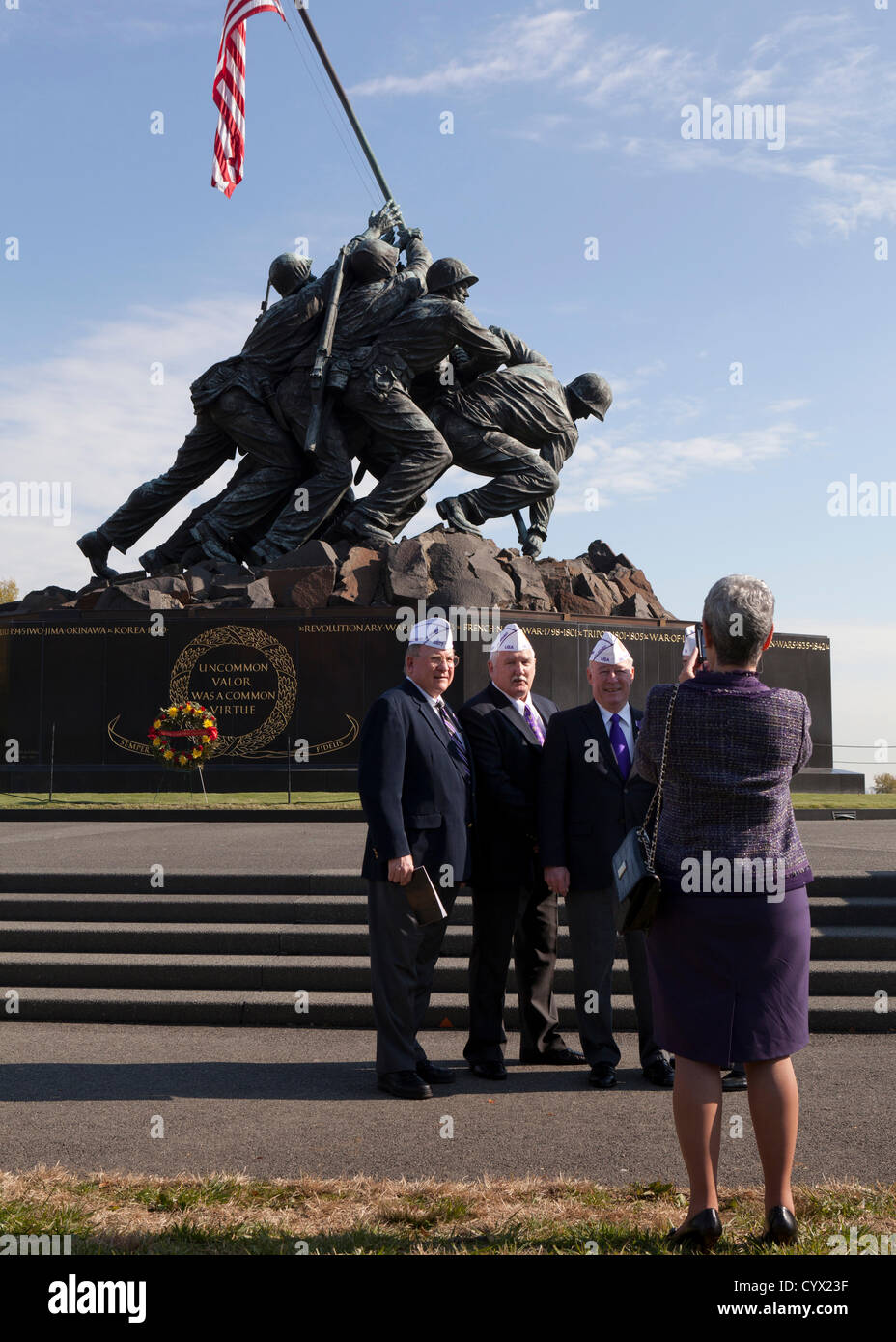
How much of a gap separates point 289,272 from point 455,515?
18.0 feet

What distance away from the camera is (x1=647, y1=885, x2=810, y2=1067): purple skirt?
296 cm

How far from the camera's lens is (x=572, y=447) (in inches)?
886

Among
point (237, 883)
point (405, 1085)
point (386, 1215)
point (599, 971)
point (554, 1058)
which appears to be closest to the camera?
point (386, 1215)

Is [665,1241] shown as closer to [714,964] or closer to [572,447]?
[714,964]

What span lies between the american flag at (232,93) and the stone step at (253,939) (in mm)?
15823

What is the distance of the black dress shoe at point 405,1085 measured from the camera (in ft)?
15.4

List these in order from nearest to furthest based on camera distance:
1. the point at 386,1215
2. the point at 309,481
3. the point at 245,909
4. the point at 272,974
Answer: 1. the point at 386,1215
2. the point at 272,974
3. the point at 245,909
4. the point at 309,481

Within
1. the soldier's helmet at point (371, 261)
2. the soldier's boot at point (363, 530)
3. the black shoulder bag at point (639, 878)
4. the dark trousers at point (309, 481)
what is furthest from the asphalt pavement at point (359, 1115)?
the soldier's helmet at point (371, 261)

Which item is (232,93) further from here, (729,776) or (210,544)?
(729,776)

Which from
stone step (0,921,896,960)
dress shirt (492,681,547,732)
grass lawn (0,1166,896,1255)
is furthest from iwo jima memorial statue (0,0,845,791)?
grass lawn (0,1166,896,1255)

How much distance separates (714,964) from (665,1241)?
718 millimetres

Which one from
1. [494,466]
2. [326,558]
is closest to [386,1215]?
[326,558]

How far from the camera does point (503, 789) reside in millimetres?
5234
